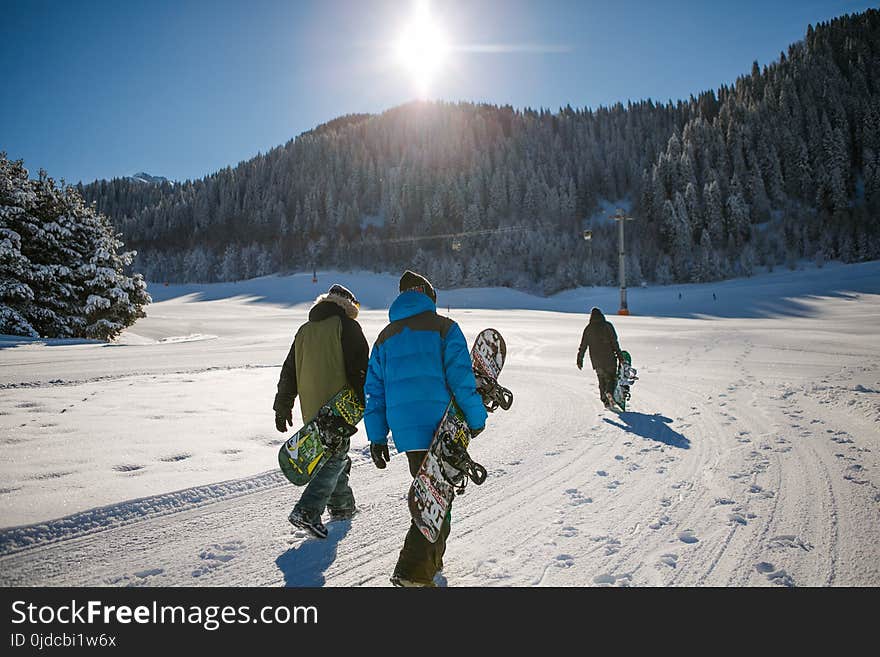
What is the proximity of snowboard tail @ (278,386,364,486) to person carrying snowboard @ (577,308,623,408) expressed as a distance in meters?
5.26

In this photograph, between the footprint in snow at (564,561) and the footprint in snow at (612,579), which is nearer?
the footprint in snow at (612,579)

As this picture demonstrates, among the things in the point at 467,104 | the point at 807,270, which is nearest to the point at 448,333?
the point at 807,270

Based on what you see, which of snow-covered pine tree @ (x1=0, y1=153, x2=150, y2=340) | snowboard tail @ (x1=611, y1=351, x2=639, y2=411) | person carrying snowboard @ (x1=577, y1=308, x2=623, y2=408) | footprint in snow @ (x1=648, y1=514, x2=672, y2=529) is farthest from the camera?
snow-covered pine tree @ (x1=0, y1=153, x2=150, y2=340)

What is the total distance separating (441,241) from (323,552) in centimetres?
8161

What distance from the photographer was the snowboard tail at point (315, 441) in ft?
10.2

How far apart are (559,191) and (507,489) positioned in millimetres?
91481

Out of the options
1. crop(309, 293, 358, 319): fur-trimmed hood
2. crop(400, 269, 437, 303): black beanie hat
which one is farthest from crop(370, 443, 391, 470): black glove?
crop(309, 293, 358, 319): fur-trimmed hood

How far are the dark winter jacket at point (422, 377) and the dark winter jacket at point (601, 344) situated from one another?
17.6ft

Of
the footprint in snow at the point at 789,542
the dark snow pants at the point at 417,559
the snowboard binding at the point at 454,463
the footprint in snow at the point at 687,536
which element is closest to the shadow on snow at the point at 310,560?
the dark snow pants at the point at 417,559

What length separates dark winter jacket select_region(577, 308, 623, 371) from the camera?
24.2 feet

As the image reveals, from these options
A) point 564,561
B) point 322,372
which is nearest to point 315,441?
point 322,372

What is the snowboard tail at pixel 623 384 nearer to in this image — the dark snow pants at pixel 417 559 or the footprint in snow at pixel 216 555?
the dark snow pants at pixel 417 559

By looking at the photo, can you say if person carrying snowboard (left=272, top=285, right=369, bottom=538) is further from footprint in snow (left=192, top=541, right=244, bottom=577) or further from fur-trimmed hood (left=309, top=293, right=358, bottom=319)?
footprint in snow (left=192, top=541, right=244, bottom=577)

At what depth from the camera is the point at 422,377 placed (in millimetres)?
2611
